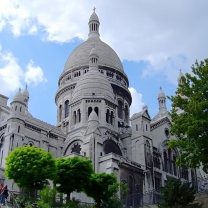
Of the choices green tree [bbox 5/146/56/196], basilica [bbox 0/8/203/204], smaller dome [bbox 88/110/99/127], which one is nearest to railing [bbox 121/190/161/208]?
green tree [bbox 5/146/56/196]

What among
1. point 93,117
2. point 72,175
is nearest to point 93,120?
point 93,117

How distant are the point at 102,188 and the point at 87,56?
36.6 meters

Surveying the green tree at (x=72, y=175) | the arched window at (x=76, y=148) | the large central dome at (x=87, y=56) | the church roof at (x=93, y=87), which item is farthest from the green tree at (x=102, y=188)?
the large central dome at (x=87, y=56)

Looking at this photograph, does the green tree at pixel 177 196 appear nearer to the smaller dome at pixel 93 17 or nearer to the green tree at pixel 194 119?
the green tree at pixel 194 119

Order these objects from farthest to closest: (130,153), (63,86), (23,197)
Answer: (63,86) → (130,153) → (23,197)

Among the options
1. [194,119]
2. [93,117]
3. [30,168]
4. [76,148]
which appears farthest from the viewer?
[76,148]

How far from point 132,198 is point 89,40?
45087mm

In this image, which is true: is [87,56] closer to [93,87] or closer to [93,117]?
[93,87]

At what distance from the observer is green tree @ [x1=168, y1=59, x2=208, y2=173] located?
23.7 meters

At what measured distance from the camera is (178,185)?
81.1 ft

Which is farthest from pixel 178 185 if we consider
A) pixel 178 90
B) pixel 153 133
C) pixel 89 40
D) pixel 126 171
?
pixel 89 40

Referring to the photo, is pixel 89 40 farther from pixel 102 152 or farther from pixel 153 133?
pixel 102 152

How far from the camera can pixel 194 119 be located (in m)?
24.1

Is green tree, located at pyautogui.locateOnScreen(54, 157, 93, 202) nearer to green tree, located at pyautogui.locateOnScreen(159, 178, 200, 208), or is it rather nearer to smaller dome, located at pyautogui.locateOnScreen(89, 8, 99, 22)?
green tree, located at pyautogui.locateOnScreen(159, 178, 200, 208)
